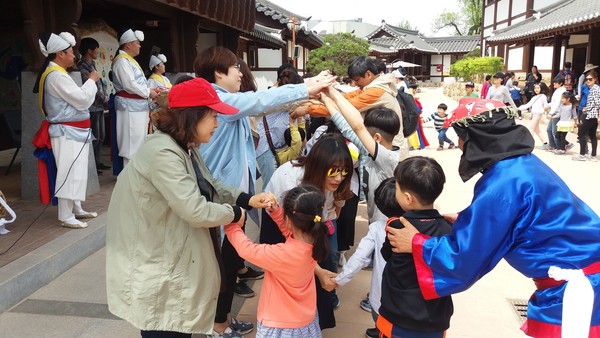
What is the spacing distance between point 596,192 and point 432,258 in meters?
6.33

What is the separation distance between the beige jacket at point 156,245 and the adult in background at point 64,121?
2618 millimetres

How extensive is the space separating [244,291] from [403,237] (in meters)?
1.91

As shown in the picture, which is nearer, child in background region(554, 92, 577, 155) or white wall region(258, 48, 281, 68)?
child in background region(554, 92, 577, 155)

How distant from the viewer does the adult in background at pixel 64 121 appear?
170 inches

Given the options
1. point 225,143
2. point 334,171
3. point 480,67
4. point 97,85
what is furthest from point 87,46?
point 480,67

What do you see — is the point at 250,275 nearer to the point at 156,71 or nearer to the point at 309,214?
the point at 309,214

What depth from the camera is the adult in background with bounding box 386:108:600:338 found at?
5.62 feet

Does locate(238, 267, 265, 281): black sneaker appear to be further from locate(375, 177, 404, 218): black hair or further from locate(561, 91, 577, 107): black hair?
locate(561, 91, 577, 107): black hair

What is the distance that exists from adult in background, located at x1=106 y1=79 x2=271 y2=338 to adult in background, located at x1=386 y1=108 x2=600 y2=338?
99 cm

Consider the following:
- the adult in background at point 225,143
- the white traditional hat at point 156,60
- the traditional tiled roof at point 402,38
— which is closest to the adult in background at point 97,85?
the white traditional hat at point 156,60

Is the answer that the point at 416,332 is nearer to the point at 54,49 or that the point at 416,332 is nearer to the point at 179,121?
the point at 179,121

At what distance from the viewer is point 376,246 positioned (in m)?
2.61

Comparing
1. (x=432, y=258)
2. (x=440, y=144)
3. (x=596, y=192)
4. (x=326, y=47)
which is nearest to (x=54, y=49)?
(x=432, y=258)

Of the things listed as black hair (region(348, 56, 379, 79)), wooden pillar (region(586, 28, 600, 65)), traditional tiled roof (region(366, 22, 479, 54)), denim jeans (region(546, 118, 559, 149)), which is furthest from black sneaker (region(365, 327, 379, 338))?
traditional tiled roof (region(366, 22, 479, 54))
